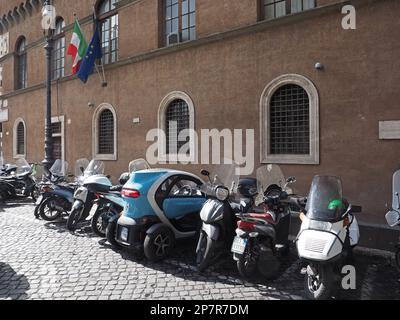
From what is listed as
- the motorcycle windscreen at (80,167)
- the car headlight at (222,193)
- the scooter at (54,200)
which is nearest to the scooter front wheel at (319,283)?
the car headlight at (222,193)

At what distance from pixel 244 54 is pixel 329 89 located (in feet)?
8.46

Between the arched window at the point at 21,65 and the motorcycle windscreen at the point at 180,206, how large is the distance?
1719 cm

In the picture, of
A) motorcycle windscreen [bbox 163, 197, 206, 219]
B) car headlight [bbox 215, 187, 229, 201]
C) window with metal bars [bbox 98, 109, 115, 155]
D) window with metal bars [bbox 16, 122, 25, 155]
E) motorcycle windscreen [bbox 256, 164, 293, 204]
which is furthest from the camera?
window with metal bars [bbox 16, 122, 25, 155]

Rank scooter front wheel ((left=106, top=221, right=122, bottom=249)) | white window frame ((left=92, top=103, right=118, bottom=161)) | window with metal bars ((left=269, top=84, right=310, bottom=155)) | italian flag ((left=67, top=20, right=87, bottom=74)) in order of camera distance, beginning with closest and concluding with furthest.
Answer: scooter front wheel ((left=106, top=221, right=122, bottom=249)), window with metal bars ((left=269, top=84, right=310, bottom=155)), italian flag ((left=67, top=20, right=87, bottom=74)), white window frame ((left=92, top=103, right=118, bottom=161))

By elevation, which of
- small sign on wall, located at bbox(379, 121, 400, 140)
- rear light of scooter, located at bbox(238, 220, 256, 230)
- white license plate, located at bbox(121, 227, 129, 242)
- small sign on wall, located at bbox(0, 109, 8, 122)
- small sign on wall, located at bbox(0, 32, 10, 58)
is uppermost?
small sign on wall, located at bbox(0, 32, 10, 58)

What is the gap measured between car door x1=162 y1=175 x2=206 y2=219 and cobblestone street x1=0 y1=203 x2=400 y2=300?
24.9 inches

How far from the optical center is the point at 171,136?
11.1m

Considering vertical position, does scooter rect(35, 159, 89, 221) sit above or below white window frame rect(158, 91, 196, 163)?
below

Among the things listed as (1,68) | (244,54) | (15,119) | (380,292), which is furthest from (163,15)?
(1,68)

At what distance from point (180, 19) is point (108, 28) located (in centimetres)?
385

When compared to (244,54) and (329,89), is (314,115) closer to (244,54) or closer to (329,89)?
(329,89)

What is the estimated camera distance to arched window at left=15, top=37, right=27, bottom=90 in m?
18.6

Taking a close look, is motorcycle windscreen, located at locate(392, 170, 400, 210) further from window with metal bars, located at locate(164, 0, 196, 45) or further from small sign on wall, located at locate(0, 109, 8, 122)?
small sign on wall, located at locate(0, 109, 8, 122)

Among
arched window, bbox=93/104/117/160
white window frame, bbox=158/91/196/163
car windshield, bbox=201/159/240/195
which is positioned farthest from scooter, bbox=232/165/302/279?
arched window, bbox=93/104/117/160
